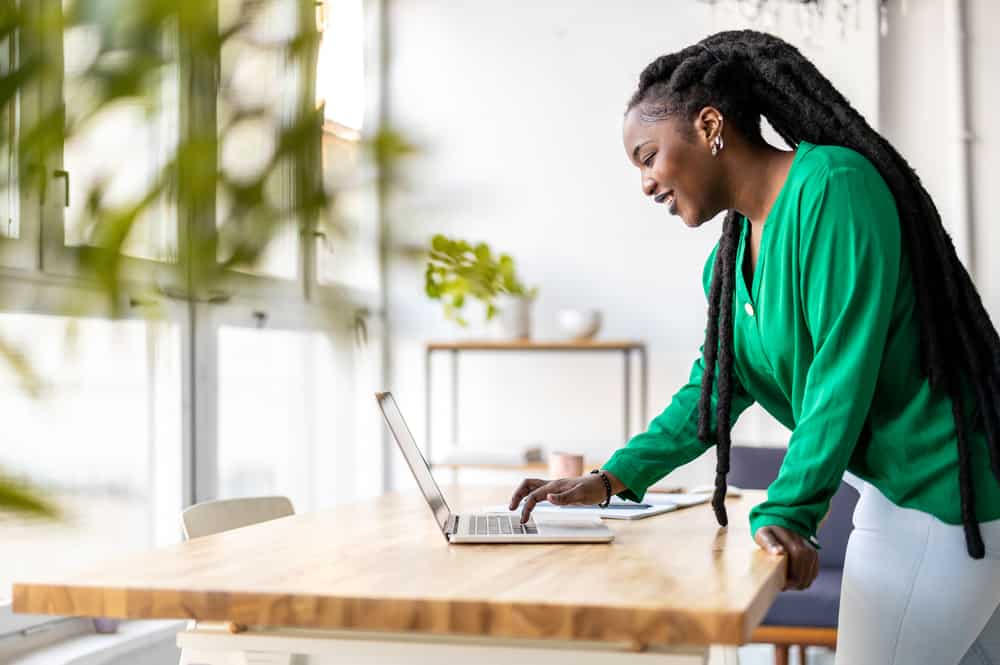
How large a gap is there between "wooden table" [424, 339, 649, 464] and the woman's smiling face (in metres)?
2.43

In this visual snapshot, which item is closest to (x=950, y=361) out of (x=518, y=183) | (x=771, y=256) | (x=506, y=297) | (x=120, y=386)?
(x=771, y=256)

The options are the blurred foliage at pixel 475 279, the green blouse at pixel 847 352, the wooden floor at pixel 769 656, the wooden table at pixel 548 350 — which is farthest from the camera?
the wooden table at pixel 548 350

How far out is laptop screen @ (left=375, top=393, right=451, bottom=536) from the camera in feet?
4.81

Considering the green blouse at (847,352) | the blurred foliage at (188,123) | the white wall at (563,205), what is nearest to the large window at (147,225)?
the blurred foliage at (188,123)

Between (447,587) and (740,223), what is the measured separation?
710 millimetres

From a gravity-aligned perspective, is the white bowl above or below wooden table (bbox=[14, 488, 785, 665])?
above

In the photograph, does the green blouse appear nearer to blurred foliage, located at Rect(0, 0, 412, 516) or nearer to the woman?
the woman

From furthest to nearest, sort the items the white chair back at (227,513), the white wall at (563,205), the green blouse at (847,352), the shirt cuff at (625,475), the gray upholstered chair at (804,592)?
the white wall at (563,205)
the gray upholstered chair at (804,592)
the white chair back at (227,513)
the shirt cuff at (625,475)
the green blouse at (847,352)

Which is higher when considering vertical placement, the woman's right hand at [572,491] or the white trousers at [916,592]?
the woman's right hand at [572,491]

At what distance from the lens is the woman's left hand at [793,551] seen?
3.94 ft

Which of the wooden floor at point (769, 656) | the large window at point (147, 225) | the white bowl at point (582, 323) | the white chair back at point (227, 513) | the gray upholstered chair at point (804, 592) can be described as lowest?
the wooden floor at point (769, 656)

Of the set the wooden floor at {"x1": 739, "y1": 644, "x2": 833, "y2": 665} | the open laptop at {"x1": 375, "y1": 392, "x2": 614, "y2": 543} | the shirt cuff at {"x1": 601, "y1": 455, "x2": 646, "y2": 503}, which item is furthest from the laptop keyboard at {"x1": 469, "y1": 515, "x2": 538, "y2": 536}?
the wooden floor at {"x1": 739, "y1": 644, "x2": 833, "y2": 665}

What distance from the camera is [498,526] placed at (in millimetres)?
1540

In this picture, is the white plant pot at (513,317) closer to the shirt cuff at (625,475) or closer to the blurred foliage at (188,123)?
the shirt cuff at (625,475)
